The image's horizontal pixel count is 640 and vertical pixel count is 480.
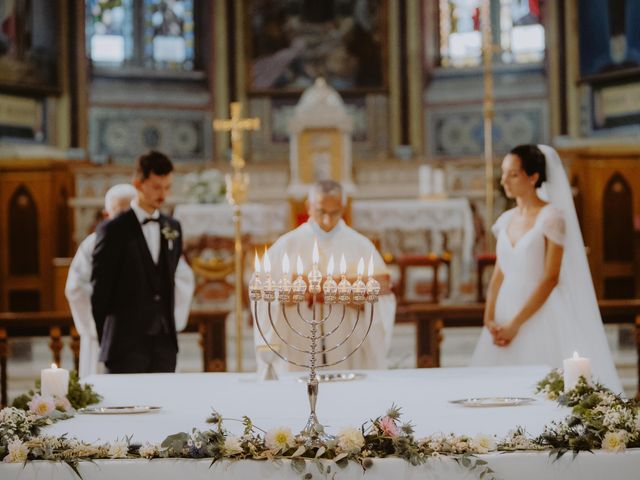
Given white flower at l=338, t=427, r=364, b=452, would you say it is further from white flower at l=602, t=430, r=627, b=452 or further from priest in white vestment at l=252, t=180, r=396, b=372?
priest in white vestment at l=252, t=180, r=396, b=372

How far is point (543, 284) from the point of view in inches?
197

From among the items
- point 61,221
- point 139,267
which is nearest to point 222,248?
point 61,221

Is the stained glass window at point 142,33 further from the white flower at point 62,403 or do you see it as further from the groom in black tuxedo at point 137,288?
the white flower at point 62,403

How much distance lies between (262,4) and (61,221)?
171 inches

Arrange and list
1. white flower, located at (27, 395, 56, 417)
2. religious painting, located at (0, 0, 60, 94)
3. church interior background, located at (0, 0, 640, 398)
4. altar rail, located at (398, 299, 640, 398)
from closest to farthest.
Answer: white flower, located at (27, 395, 56, 417)
altar rail, located at (398, 299, 640, 398)
church interior background, located at (0, 0, 640, 398)
religious painting, located at (0, 0, 60, 94)

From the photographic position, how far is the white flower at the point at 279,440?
105 inches

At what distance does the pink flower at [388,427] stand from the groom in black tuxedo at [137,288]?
2280mm

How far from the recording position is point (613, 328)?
10.2 m

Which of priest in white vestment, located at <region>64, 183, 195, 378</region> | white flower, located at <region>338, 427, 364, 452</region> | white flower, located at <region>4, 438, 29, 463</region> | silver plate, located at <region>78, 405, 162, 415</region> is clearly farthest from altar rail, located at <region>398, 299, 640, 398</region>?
white flower, located at <region>4, 438, 29, 463</region>

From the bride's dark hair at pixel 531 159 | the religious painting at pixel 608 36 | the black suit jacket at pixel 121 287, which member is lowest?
the black suit jacket at pixel 121 287

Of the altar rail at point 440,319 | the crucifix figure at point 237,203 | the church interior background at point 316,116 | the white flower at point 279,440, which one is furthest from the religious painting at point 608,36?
the white flower at point 279,440

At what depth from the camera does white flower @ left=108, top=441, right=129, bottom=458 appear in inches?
105

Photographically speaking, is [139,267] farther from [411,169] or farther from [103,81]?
[103,81]

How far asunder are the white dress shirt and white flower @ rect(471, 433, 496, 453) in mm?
2518
